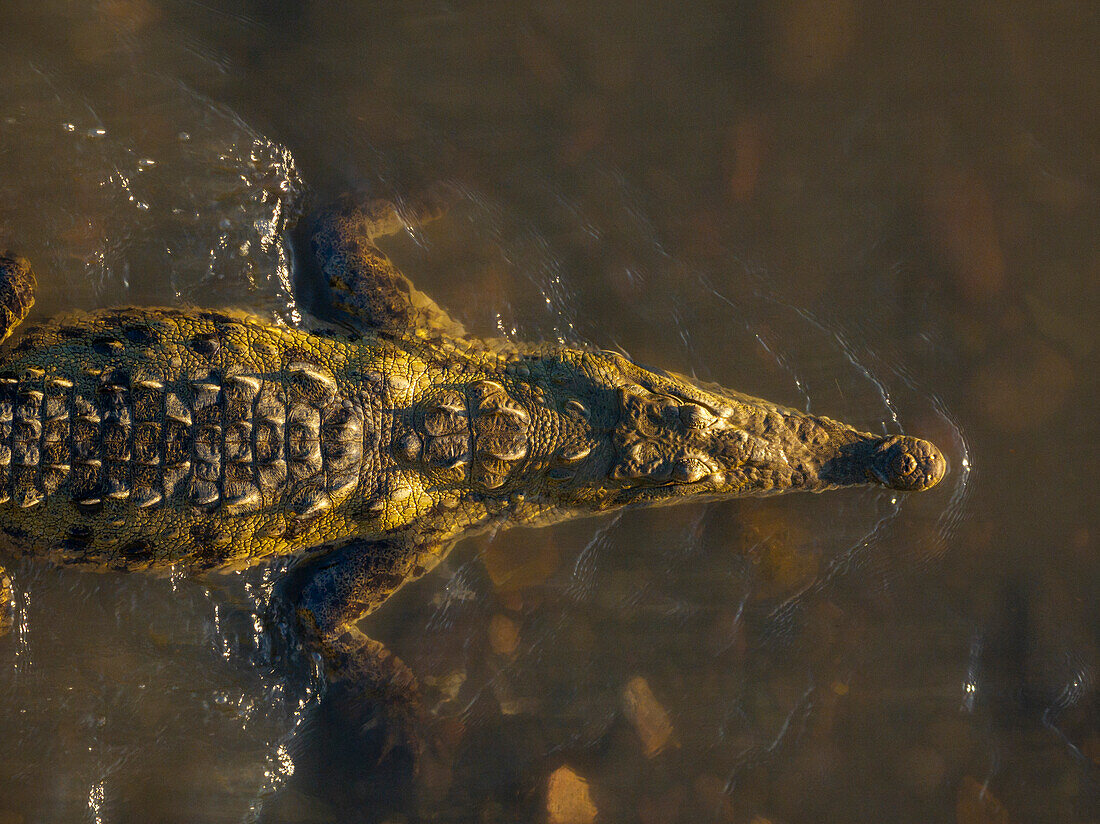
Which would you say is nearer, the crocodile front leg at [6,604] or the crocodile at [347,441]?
the crocodile at [347,441]

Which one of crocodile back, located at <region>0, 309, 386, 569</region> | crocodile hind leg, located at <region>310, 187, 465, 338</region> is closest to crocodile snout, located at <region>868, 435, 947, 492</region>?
crocodile hind leg, located at <region>310, 187, 465, 338</region>

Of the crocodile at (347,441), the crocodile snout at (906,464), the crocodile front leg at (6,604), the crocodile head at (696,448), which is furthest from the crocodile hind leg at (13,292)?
the crocodile snout at (906,464)

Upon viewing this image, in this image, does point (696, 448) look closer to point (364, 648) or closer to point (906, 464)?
point (906, 464)

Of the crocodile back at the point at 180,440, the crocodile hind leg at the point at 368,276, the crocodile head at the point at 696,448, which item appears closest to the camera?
the crocodile back at the point at 180,440

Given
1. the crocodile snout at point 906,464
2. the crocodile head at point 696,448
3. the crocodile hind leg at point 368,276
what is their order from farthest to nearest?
the crocodile hind leg at point 368,276, the crocodile snout at point 906,464, the crocodile head at point 696,448

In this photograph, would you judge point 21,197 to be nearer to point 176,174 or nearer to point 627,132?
point 176,174

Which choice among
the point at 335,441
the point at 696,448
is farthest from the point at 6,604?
the point at 696,448

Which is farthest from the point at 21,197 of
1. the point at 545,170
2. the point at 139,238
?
the point at 545,170

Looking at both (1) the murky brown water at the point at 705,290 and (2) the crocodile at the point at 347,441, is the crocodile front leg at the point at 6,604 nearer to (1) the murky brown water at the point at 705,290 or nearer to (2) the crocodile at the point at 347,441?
(2) the crocodile at the point at 347,441
